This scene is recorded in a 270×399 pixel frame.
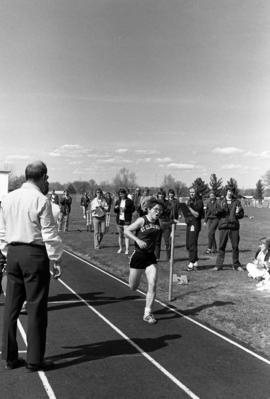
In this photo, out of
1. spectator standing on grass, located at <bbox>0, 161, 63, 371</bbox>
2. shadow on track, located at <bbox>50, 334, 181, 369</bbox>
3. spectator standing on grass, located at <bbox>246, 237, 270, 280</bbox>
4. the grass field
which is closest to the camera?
spectator standing on grass, located at <bbox>0, 161, 63, 371</bbox>

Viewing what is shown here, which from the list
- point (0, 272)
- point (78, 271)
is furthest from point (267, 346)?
point (78, 271)

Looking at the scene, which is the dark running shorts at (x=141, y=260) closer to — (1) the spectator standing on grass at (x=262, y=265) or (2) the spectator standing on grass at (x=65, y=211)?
(1) the spectator standing on grass at (x=262, y=265)

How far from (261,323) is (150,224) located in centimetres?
228

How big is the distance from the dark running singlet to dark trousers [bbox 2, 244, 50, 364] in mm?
2613

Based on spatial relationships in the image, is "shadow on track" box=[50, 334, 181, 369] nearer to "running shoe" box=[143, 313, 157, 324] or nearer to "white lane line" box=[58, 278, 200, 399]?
"white lane line" box=[58, 278, 200, 399]

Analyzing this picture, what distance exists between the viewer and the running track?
4629mm

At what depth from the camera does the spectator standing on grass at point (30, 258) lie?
4.78m

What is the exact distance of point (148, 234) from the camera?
730 cm

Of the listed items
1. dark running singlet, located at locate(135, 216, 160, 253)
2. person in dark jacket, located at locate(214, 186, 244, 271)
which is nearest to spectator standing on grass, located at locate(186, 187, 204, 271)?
person in dark jacket, located at locate(214, 186, 244, 271)

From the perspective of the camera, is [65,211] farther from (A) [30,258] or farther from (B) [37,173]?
(A) [30,258]

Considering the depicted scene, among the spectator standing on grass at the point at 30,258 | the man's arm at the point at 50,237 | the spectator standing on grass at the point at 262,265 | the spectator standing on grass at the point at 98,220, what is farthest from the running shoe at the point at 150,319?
the spectator standing on grass at the point at 98,220

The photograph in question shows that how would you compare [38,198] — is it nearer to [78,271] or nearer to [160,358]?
[160,358]

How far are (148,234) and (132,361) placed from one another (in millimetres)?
2287

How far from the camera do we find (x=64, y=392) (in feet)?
14.8
